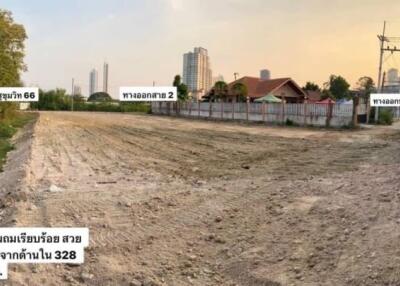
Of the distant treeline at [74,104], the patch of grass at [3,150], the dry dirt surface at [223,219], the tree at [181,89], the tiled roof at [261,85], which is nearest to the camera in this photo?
the dry dirt surface at [223,219]

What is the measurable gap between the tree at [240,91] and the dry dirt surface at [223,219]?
3528cm

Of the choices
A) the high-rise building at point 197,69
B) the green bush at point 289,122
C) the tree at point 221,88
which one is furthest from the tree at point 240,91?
the green bush at point 289,122

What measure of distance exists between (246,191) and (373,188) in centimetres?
201

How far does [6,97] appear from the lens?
1305 centimetres

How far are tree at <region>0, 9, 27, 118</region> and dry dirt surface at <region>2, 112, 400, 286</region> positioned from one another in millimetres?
13886

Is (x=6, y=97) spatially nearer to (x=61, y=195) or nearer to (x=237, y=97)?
(x=61, y=195)

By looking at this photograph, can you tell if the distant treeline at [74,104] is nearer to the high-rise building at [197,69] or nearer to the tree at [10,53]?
the high-rise building at [197,69]

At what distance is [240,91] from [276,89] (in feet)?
11.7

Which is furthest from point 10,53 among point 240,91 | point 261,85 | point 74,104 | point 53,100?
point 53,100

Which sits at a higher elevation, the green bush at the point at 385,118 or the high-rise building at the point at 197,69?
the high-rise building at the point at 197,69

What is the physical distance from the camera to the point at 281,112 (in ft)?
96.7

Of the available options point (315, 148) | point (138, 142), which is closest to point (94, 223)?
point (315, 148)

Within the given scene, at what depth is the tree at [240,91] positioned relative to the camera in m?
47.3

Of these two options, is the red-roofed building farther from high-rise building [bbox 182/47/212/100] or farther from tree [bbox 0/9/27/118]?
tree [bbox 0/9/27/118]
